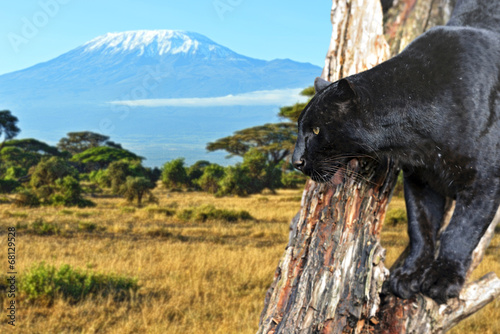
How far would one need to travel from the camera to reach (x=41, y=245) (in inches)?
480

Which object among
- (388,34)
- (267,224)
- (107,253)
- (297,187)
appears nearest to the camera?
(388,34)

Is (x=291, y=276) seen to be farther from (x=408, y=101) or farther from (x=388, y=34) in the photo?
(x=388, y=34)

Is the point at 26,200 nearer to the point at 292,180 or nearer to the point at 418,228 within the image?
the point at 292,180

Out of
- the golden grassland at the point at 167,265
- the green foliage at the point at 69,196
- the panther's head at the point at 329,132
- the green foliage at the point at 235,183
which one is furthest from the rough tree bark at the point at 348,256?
the green foliage at the point at 235,183

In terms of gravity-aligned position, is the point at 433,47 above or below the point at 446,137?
above

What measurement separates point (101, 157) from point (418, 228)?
43.7m

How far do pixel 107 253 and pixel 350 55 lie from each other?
9.71 m

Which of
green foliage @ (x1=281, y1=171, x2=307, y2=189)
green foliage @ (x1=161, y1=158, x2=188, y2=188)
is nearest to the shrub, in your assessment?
green foliage @ (x1=161, y1=158, x2=188, y2=188)

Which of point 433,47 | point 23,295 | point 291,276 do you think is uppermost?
point 433,47

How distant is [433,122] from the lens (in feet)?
8.61

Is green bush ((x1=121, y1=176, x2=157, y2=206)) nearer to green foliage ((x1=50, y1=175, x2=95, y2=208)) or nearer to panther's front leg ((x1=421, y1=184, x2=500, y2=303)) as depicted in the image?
green foliage ((x1=50, y1=175, x2=95, y2=208))

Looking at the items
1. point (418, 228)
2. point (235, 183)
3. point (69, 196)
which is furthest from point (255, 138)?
point (418, 228)

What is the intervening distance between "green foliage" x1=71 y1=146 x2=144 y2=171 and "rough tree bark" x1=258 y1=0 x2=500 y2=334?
42.3m

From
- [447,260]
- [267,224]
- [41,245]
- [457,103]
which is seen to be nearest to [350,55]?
Answer: [457,103]
